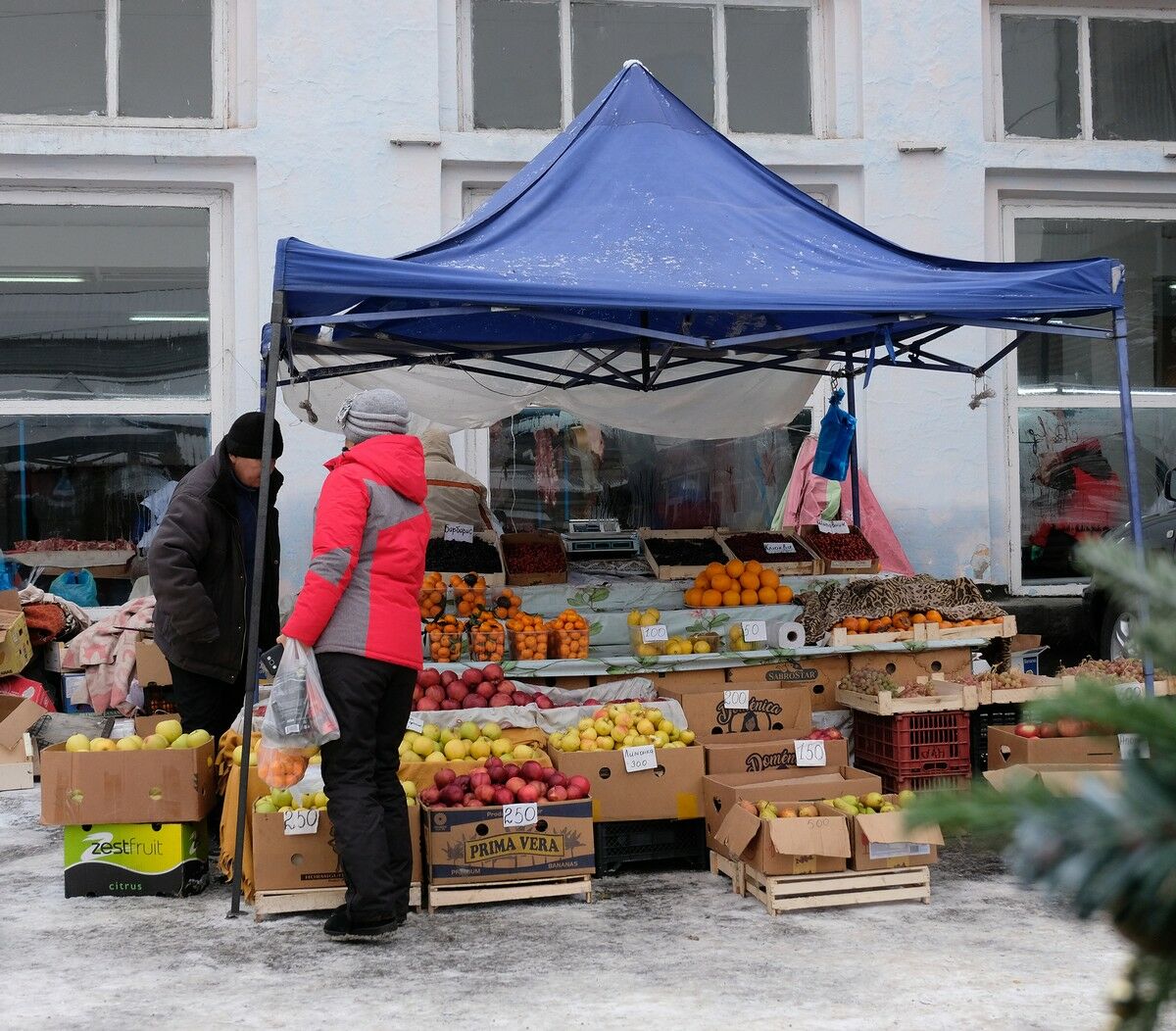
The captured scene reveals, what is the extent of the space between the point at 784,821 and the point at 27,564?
6108 mm

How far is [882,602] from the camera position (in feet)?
23.9

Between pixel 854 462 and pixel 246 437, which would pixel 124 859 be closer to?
pixel 246 437

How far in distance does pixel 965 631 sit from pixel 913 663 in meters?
0.36

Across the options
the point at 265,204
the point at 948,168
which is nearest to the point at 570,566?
the point at 265,204

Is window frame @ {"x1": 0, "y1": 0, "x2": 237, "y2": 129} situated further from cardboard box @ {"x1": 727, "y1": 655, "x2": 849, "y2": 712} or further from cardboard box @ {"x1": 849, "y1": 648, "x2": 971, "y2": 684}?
cardboard box @ {"x1": 849, "y1": 648, "x2": 971, "y2": 684}

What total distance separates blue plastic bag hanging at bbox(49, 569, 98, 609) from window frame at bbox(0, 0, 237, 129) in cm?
309

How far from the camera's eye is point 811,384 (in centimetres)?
832

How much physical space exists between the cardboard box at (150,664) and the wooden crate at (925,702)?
3709 mm

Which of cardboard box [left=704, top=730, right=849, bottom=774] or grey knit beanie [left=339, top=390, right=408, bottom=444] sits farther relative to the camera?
cardboard box [left=704, top=730, right=849, bottom=774]

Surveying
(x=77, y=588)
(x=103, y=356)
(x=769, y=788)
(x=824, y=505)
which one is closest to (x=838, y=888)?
(x=769, y=788)

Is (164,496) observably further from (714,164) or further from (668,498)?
(714,164)

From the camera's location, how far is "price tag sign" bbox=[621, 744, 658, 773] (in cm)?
549

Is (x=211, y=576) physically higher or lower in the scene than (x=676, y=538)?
lower

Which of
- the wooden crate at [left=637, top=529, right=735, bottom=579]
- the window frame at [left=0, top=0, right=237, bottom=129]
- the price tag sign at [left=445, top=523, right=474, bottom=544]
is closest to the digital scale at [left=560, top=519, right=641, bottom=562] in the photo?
the wooden crate at [left=637, top=529, right=735, bottom=579]
